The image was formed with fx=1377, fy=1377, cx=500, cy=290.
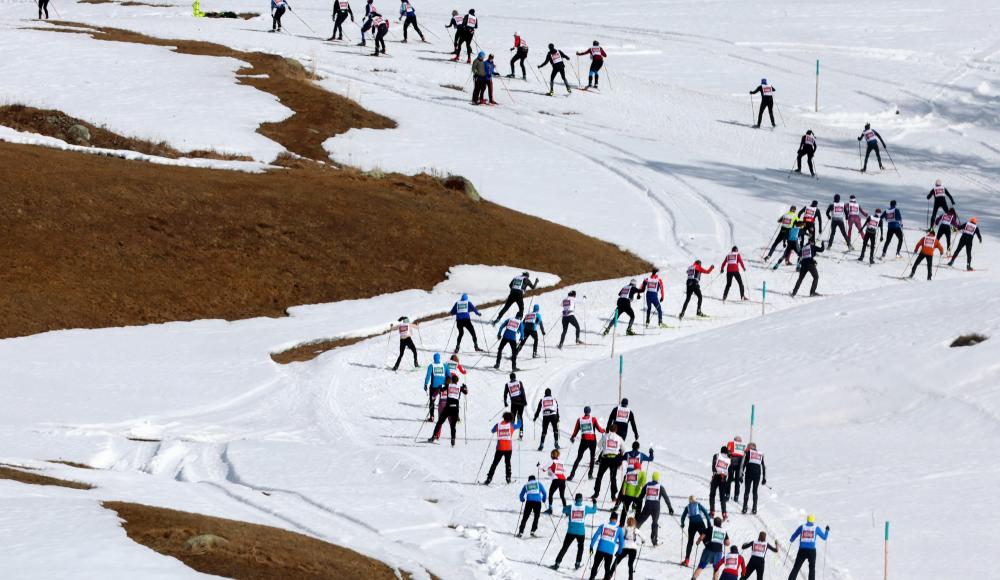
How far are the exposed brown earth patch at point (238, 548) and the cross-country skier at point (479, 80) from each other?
111 ft

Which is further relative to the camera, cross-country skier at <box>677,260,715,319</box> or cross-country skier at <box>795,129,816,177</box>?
cross-country skier at <box>795,129,816,177</box>

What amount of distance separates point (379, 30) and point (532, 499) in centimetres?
3877

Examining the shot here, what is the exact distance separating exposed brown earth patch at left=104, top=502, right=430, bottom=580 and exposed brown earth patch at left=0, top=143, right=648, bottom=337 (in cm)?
1304

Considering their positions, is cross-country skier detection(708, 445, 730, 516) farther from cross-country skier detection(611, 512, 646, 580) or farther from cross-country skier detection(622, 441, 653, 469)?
cross-country skier detection(611, 512, 646, 580)

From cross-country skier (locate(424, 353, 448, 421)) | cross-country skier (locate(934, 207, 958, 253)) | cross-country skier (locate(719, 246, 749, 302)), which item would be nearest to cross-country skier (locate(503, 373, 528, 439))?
cross-country skier (locate(424, 353, 448, 421))

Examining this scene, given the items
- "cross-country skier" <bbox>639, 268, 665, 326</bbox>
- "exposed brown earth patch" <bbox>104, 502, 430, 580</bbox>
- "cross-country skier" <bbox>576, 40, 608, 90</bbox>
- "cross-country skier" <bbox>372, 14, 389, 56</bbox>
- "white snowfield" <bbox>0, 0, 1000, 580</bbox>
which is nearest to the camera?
"exposed brown earth patch" <bbox>104, 502, 430, 580</bbox>

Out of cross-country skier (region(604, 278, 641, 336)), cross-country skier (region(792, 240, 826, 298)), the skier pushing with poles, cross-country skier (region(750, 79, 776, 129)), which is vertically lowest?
cross-country skier (region(604, 278, 641, 336))

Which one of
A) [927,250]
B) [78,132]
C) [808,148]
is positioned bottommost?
[927,250]

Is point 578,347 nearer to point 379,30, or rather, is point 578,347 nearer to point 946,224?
point 946,224

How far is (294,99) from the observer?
51.3 m

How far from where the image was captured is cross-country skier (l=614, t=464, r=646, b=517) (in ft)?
72.1

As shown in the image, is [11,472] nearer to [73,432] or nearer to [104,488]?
[104,488]

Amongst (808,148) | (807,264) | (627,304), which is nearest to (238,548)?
(627,304)

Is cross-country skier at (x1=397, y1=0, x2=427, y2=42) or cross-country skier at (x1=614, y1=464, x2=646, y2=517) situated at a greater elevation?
cross-country skier at (x1=397, y1=0, x2=427, y2=42)
